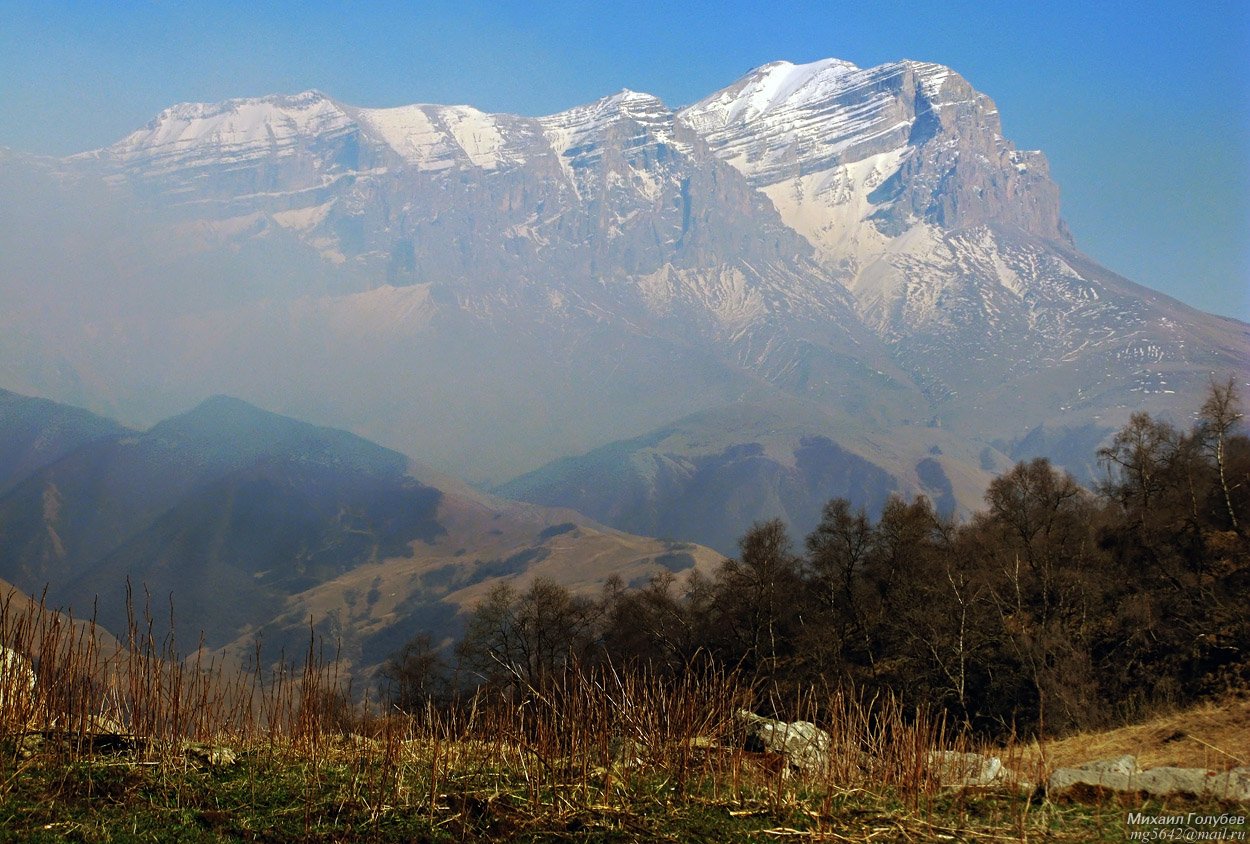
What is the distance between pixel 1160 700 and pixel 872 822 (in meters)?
26.2

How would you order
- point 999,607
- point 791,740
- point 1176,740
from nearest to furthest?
1. point 791,740
2. point 1176,740
3. point 999,607

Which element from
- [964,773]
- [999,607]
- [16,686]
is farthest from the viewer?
[999,607]

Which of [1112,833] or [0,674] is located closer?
[1112,833]

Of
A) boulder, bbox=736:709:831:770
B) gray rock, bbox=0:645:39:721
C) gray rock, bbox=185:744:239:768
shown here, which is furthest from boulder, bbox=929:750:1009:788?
gray rock, bbox=0:645:39:721

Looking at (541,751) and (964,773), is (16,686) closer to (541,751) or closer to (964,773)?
(541,751)

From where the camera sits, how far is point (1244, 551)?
4347cm

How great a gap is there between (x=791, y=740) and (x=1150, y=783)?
20.4 ft

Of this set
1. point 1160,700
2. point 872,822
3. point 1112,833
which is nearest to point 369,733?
point 872,822

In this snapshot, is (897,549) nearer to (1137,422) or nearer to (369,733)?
(1137,422)

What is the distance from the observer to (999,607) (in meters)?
42.2

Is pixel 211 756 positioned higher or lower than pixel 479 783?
higher

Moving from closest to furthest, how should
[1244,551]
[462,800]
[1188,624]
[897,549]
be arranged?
[462,800] → [1188,624] → [1244,551] → [897,549]

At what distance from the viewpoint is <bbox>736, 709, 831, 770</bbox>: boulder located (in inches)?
672

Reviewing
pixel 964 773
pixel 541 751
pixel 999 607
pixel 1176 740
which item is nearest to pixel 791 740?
pixel 964 773
